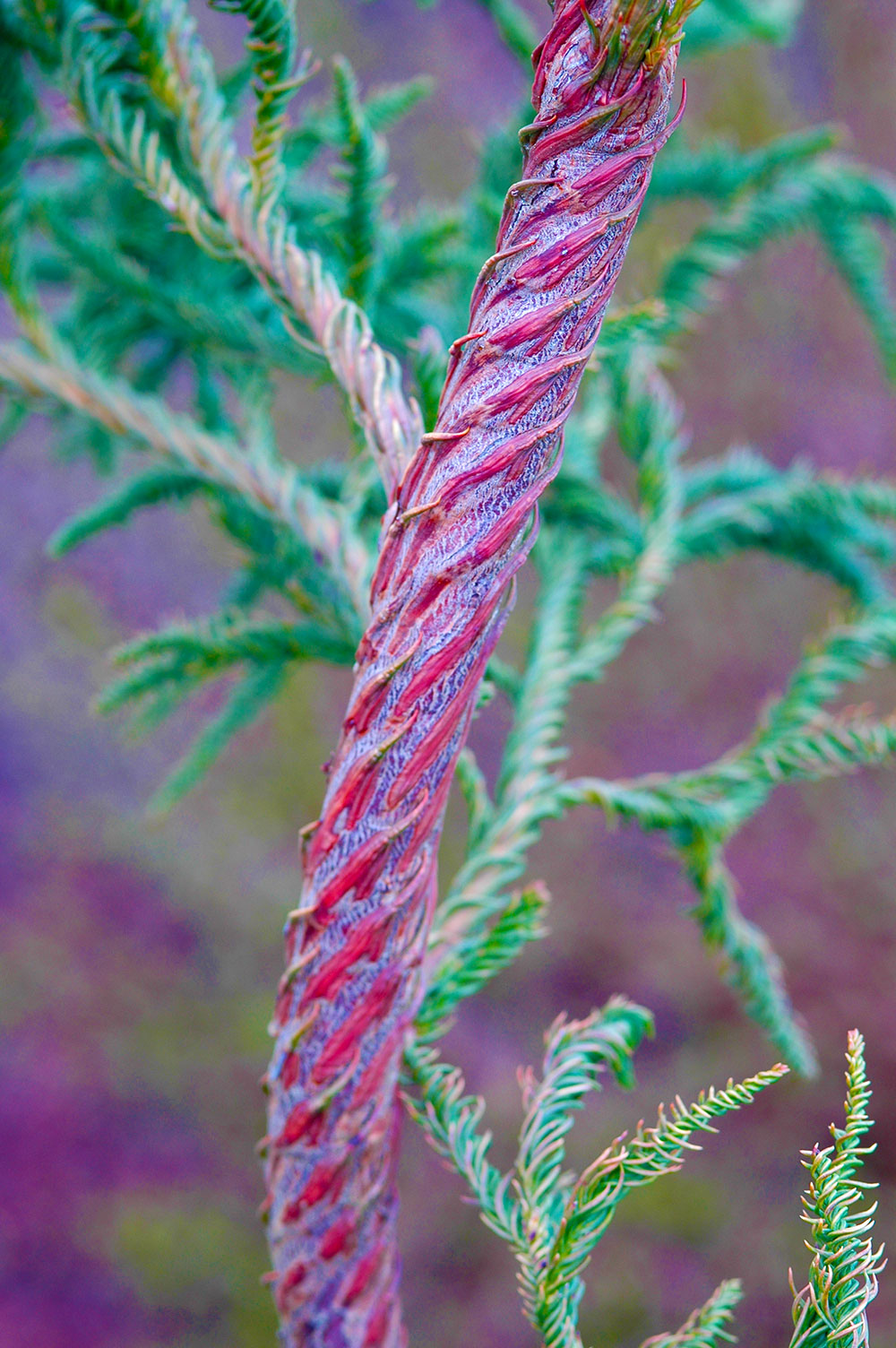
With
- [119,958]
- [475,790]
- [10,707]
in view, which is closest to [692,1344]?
[475,790]

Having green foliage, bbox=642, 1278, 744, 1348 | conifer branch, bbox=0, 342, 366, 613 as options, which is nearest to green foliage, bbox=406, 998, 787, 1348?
green foliage, bbox=642, 1278, 744, 1348

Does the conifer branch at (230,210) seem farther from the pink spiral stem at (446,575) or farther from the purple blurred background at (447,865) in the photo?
the purple blurred background at (447,865)

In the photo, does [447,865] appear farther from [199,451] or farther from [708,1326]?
[708,1326]

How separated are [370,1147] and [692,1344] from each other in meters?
0.11

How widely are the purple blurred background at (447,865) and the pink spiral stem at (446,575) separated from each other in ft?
4.38

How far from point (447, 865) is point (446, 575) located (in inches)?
65.3

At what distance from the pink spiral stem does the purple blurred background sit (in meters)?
1.34

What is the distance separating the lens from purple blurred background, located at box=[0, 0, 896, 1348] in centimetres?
148

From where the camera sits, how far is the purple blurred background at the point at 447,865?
148 centimetres

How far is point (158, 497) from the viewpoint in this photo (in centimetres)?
56

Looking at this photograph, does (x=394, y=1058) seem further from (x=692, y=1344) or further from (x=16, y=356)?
(x=16, y=356)

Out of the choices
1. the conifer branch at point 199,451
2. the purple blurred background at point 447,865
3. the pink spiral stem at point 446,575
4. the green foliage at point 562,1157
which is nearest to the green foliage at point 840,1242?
the green foliage at point 562,1157

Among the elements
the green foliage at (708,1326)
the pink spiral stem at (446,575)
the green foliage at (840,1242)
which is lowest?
the green foliage at (708,1326)

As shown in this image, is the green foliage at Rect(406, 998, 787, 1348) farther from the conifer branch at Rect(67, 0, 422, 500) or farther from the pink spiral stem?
the conifer branch at Rect(67, 0, 422, 500)
